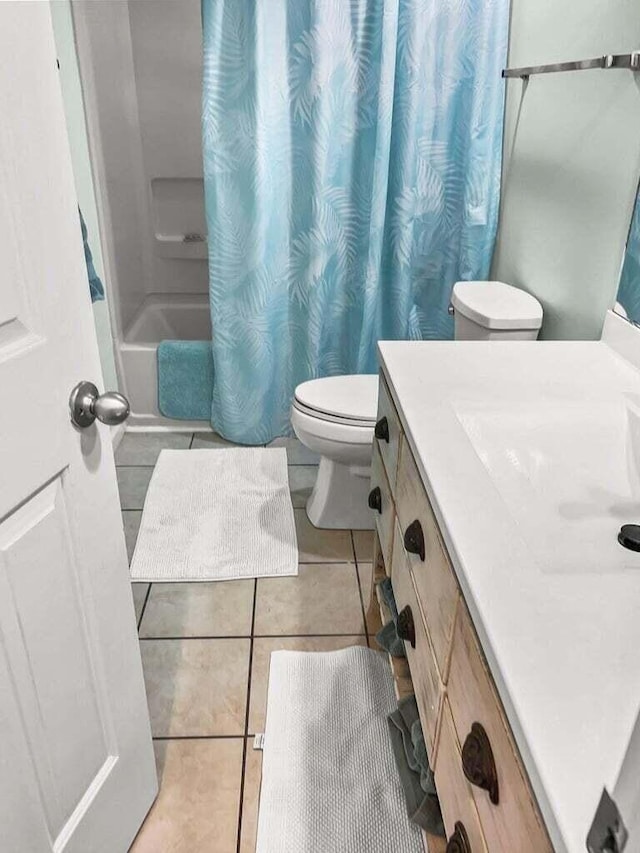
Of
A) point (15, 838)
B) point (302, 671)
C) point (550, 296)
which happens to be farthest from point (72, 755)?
point (550, 296)

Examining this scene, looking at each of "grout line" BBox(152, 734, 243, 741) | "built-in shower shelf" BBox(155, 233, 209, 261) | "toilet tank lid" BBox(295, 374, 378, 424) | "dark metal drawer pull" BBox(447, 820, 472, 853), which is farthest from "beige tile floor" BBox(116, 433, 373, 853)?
"built-in shower shelf" BBox(155, 233, 209, 261)

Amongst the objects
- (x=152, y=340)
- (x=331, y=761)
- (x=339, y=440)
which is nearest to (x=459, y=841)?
(x=331, y=761)

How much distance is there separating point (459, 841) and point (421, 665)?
268 millimetres

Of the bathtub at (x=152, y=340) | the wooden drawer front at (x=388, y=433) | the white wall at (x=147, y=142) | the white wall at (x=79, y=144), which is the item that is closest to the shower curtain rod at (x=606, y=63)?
the wooden drawer front at (x=388, y=433)

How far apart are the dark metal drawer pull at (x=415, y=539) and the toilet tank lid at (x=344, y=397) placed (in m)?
0.86

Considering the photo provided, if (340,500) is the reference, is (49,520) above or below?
above

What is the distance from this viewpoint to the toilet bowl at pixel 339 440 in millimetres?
1961

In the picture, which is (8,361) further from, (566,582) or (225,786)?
(225,786)

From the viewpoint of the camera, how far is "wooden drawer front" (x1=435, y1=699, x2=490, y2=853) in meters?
0.79

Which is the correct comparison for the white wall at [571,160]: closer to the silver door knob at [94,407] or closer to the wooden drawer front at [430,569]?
the wooden drawer front at [430,569]

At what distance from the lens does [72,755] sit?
3.36 feet

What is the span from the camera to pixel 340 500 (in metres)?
2.20

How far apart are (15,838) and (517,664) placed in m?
0.75

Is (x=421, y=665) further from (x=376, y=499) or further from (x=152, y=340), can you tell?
(x=152, y=340)
